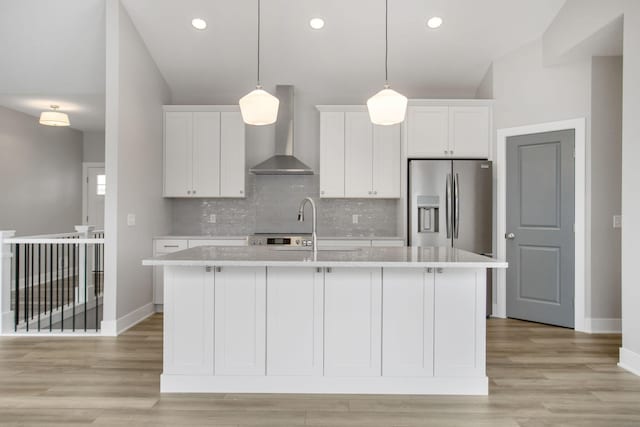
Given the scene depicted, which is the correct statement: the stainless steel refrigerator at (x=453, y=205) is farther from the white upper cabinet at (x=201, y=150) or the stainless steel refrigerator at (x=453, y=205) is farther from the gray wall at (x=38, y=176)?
the gray wall at (x=38, y=176)

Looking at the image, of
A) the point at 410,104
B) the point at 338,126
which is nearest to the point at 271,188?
the point at 338,126

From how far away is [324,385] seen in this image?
282cm

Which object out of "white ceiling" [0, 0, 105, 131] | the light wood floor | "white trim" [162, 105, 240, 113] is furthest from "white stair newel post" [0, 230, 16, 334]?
"white trim" [162, 105, 240, 113]

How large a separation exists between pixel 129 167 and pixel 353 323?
2.88 m

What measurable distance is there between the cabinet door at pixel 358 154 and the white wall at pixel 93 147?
5.43 metres

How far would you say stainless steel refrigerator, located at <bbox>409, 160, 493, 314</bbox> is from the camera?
16.1 feet

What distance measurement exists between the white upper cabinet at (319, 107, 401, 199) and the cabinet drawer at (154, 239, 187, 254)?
1883mm

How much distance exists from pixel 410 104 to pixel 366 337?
3.20 meters

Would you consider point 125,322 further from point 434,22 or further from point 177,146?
point 434,22

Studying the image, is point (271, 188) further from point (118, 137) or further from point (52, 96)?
point (52, 96)

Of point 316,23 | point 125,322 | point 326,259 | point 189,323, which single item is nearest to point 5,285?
point 125,322

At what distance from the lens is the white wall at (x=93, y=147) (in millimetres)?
8484

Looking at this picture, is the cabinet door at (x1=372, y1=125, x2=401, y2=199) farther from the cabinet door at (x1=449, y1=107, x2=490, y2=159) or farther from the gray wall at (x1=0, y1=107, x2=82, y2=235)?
the gray wall at (x1=0, y1=107, x2=82, y2=235)

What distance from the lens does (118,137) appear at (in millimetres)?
4230
